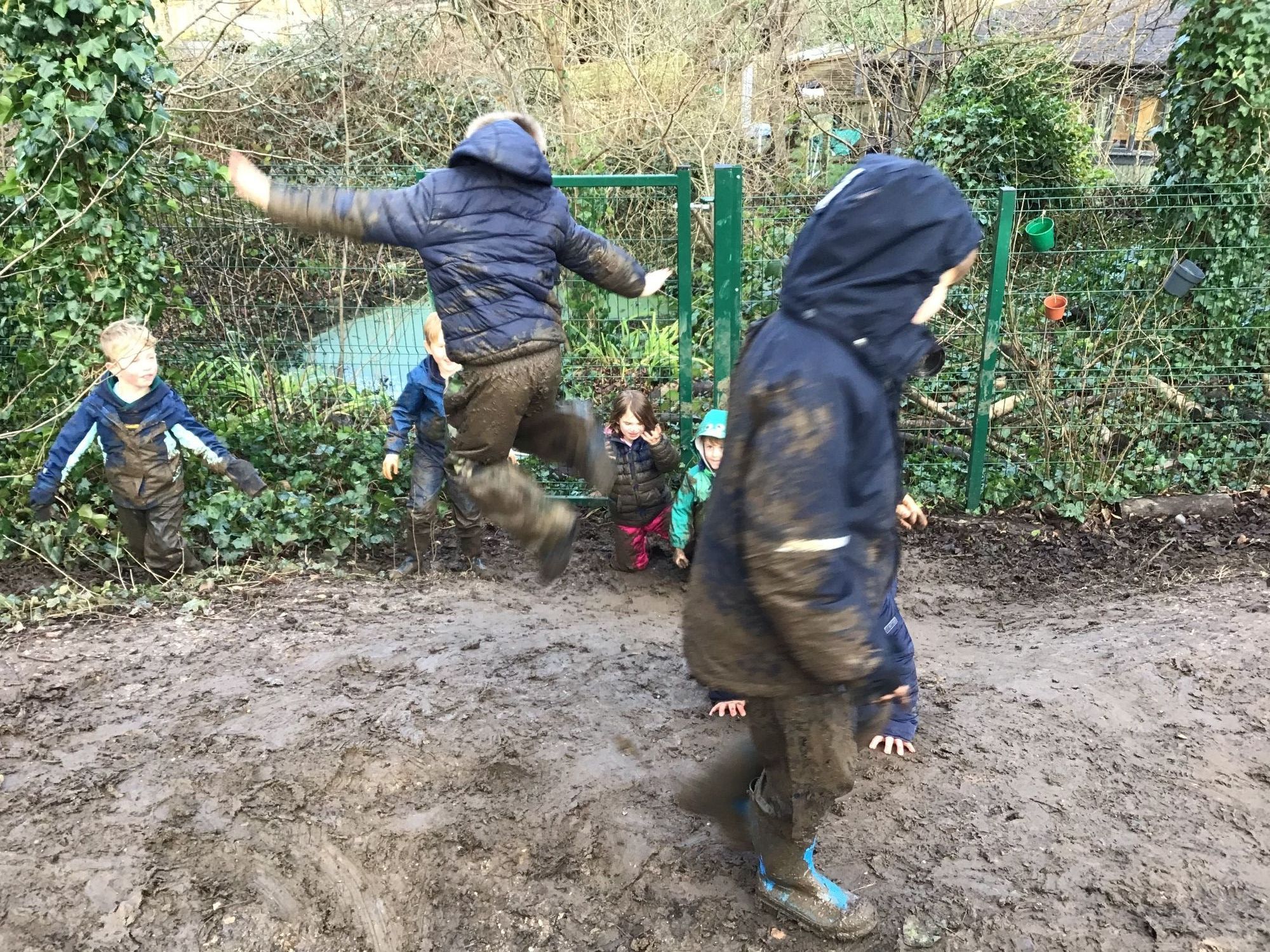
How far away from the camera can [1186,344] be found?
Result: 6.41 m

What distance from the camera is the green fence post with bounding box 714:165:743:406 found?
4.99 metres

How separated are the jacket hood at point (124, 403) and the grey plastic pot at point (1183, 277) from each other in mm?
6331

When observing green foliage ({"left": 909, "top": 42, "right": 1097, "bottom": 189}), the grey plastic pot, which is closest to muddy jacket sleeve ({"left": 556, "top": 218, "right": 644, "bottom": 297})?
the grey plastic pot

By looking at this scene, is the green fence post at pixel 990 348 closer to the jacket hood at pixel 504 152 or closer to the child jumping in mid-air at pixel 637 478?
the child jumping in mid-air at pixel 637 478

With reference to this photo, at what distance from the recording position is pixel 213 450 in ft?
16.3

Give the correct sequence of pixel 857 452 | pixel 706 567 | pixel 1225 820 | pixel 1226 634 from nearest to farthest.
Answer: pixel 857 452
pixel 706 567
pixel 1225 820
pixel 1226 634

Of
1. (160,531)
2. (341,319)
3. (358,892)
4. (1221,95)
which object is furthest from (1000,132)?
(358,892)

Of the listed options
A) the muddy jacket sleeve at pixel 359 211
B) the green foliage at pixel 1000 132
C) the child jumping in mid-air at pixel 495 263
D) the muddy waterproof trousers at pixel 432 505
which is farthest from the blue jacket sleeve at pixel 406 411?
the green foliage at pixel 1000 132

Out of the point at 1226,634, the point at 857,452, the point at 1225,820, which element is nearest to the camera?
the point at 857,452

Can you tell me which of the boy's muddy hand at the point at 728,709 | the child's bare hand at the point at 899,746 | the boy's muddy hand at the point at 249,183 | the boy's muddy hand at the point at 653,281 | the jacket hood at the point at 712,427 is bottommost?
the boy's muddy hand at the point at 728,709

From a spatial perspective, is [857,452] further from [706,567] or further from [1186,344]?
[1186,344]

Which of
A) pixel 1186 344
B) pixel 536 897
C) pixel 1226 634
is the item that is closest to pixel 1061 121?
pixel 1186 344

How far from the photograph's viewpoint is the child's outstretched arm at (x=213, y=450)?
4.94m

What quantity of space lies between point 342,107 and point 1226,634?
32.4ft
